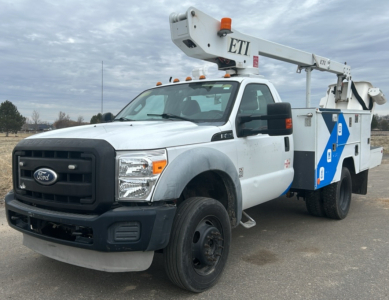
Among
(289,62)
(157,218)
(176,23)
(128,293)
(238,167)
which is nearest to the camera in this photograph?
(157,218)

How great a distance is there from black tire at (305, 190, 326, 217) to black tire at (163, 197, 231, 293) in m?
2.64

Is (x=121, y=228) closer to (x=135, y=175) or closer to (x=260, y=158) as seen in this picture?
(x=135, y=175)

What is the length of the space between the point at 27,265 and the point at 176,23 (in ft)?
11.4

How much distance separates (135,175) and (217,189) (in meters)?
1.24

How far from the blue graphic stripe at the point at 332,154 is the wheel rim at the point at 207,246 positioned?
6.77 ft

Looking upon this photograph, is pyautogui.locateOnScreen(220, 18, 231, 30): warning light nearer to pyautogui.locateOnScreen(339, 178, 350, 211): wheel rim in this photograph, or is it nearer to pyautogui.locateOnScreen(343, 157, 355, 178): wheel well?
pyautogui.locateOnScreen(343, 157, 355, 178): wheel well

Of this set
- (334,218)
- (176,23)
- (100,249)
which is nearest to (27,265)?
(100,249)

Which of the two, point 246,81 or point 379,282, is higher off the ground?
point 246,81

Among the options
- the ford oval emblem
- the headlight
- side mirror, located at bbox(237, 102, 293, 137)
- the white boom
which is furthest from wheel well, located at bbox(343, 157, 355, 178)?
the ford oval emblem

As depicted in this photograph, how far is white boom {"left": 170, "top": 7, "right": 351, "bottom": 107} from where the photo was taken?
477 cm

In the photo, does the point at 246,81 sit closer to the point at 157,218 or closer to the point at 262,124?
the point at 262,124

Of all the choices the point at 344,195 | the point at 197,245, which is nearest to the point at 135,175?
the point at 197,245

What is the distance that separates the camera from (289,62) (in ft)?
22.4

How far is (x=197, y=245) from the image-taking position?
3277 mm
